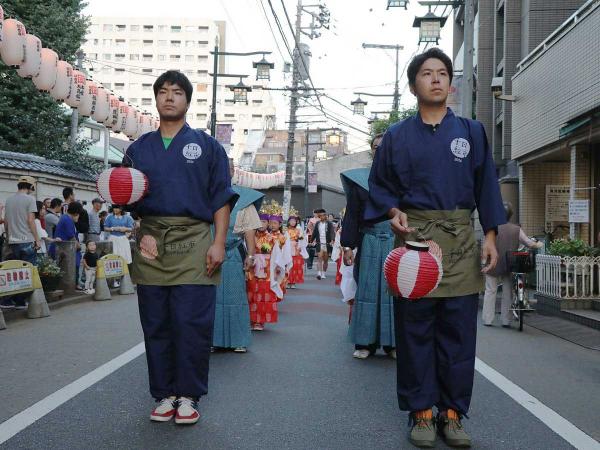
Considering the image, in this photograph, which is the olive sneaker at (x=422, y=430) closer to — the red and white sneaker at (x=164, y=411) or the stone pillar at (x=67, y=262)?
the red and white sneaker at (x=164, y=411)

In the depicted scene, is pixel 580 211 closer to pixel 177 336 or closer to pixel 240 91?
pixel 177 336

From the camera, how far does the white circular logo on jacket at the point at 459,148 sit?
3.84 meters

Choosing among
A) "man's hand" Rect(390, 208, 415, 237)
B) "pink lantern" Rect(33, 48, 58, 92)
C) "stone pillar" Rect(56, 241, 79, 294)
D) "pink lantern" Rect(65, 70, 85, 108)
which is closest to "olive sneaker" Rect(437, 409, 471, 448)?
"man's hand" Rect(390, 208, 415, 237)

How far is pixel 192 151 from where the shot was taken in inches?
162

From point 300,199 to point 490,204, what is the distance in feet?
154

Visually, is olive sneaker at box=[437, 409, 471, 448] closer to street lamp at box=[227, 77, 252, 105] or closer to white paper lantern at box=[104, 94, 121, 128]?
white paper lantern at box=[104, 94, 121, 128]

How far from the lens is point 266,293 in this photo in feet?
27.5

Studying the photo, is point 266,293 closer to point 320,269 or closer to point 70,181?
point 320,269

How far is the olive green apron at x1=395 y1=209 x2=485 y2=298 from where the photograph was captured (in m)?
3.84

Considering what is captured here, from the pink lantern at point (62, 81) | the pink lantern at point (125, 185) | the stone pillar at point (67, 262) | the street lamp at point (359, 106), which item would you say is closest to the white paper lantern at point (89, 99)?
the pink lantern at point (62, 81)

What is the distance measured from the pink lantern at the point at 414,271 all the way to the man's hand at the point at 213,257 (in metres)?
1.05

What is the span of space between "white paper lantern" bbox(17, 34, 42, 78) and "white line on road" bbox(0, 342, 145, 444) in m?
8.28

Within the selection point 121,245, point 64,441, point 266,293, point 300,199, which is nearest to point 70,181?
point 121,245

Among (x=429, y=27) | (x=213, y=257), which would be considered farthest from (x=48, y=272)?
(x=429, y=27)
